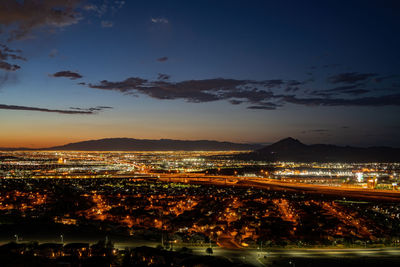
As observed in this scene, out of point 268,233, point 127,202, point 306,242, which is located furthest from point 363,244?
point 127,202

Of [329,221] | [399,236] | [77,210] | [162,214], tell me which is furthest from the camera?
[77,210]

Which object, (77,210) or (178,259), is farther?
(77,210)

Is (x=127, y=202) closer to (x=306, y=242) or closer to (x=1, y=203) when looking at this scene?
(x=1, y=203)

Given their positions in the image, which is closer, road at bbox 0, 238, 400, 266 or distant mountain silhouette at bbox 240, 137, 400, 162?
road at bbox 0, 238, 400, 266

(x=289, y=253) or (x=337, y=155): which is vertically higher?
(x=337, y=155)

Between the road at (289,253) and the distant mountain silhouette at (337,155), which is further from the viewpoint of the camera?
the distant mountain silhouette at (337,155)

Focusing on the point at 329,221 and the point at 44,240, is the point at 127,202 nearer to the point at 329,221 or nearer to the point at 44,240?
the point at 44,240

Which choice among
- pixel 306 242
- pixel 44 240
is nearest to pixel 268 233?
pixel 306 242

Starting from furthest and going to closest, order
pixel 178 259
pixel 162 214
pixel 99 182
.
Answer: pixel 99 182 < pixel 162 214 < pixel 178 259

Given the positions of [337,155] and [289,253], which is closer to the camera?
[289,253]
